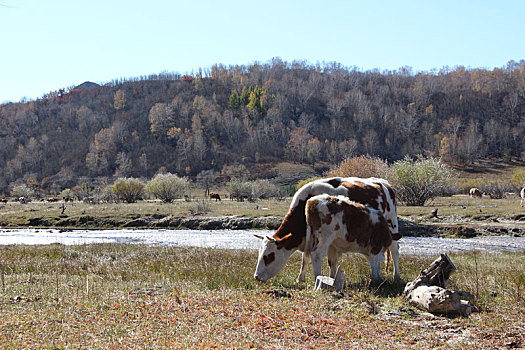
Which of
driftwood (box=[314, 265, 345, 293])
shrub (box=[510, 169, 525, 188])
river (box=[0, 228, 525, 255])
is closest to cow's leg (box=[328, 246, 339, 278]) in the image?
driftwood (box=[314, 265, 345, 293])

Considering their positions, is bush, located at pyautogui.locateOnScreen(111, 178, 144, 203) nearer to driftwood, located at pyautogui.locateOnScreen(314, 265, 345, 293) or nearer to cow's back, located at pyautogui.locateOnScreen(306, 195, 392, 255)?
cow's back, located at pyautogui.locateOnScreen(306, 195, 392, 255)

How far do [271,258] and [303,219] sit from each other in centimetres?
131

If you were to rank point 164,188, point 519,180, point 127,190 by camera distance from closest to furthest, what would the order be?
point 164,188 → point 127,190 → point 519,180

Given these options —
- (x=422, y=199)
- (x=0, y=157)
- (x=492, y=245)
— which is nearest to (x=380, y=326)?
(x=492, y=245)

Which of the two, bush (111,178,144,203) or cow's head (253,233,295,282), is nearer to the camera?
cow's head (253,233,295,282)

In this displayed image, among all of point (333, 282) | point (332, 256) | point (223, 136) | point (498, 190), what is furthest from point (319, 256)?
point (223, 136)

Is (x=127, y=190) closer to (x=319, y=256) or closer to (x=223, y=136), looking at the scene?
(x=319, y=256)

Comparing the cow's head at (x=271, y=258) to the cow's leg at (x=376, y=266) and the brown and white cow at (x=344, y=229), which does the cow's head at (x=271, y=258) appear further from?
the cow's leg at (x=376, y=266)

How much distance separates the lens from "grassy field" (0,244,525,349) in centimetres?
664

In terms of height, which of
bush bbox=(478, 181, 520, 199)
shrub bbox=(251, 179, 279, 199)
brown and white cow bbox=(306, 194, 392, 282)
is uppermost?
brown and white cow bbox=(306, 194, 392, 282)

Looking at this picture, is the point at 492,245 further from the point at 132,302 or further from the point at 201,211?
the point at 201,211

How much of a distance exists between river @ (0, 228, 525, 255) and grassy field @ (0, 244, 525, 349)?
464 inches

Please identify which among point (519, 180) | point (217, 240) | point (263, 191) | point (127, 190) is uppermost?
point (217, 240)

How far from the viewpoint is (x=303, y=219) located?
37.5 feet
